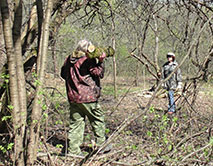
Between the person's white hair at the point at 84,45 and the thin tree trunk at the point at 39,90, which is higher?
the person's white hair at the point at 84,45

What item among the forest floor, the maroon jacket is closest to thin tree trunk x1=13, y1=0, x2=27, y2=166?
the forest floor

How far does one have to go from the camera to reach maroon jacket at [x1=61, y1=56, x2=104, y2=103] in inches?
153

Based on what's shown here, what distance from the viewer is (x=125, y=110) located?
8547 mm

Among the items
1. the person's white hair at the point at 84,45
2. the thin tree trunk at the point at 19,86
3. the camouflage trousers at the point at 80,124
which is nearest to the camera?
the thin tree trunk at the point at 19,86

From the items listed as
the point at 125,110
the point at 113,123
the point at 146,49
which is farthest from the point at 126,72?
the point at 113,123

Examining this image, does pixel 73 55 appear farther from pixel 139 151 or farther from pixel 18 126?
pixel 139 151

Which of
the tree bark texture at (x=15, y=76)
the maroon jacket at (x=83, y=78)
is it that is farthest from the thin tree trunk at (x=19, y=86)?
the maroon jacket at (x=83, y=78)

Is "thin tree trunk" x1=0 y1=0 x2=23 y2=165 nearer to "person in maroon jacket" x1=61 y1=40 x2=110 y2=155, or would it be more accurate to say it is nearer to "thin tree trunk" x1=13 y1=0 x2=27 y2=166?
"thin tree trunk" x1=13 y1=0 x2=27 y2=166

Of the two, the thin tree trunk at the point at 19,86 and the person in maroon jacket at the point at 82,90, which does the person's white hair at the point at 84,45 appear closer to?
the person in maroon jacket at the point at 82,90

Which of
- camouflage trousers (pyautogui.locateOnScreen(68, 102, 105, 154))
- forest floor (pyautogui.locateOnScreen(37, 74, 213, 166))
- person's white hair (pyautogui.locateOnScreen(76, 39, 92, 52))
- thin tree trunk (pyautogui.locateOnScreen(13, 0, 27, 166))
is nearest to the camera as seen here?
thin tree trunk (pyautogui.locateOnScreen(13, 0, 27, 166))

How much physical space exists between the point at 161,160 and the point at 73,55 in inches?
74.0

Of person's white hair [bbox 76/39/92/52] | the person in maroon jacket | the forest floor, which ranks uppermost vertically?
person's white hair [bbox 76/39/92/52]

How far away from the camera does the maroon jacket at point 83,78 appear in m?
3.88

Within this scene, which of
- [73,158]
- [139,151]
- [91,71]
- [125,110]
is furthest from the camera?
[125,110]
